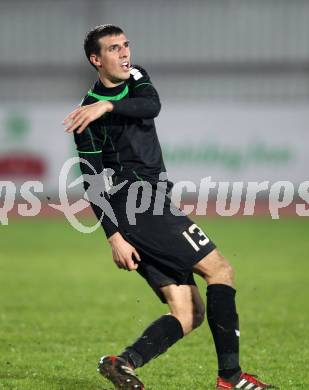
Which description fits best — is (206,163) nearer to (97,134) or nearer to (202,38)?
(202,38)

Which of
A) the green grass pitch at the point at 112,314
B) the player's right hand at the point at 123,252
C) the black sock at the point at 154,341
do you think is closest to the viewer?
the black sock at the point at 154,341

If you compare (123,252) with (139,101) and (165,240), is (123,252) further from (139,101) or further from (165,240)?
(139,101)

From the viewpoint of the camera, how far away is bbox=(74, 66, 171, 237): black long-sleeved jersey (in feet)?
18.7

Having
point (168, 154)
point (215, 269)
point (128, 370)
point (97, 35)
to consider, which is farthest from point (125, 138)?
point (168, 154)

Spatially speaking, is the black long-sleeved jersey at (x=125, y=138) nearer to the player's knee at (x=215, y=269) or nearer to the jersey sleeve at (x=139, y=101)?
the jersey sleeve at (x=139, y=101)

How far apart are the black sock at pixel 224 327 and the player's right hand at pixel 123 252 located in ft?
1.62

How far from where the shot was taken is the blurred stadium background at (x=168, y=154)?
25.2 feet

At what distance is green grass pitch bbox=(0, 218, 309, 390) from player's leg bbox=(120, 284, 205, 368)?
42 cm

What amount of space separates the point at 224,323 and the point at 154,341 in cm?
42

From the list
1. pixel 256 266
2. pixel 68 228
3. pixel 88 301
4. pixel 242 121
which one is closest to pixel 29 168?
pixel 68 228

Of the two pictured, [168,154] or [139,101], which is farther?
[168,154]

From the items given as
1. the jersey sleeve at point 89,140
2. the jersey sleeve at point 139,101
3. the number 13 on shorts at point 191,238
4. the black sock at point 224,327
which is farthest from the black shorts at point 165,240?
the jersey sleeve at point 139,101

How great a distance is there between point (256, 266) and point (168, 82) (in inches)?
558

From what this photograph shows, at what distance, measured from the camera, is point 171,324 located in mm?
5812
